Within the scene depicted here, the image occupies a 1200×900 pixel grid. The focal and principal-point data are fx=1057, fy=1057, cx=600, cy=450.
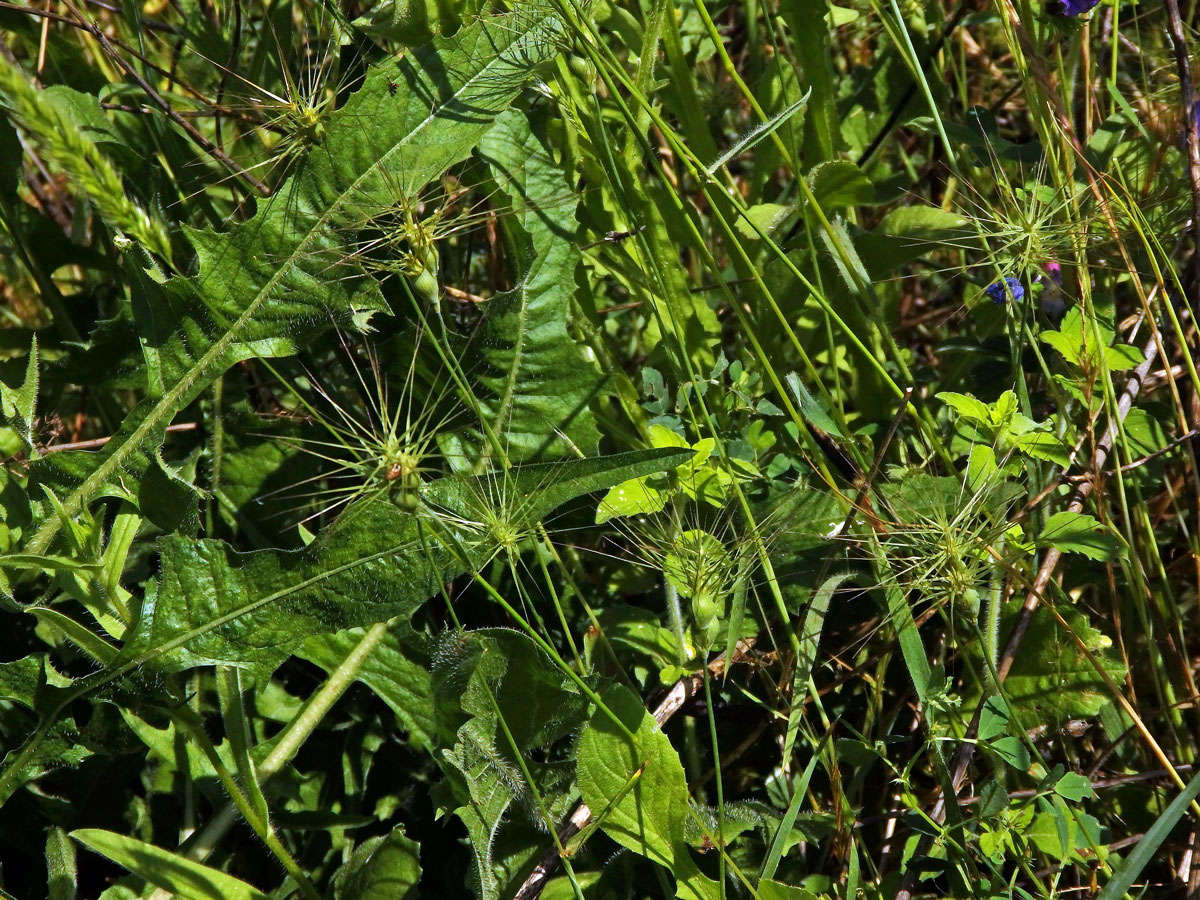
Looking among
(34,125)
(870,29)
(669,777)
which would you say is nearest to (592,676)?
(669,777)

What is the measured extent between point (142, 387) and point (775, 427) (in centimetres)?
90

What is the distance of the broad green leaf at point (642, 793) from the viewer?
1112 mm

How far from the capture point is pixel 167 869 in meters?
1.12

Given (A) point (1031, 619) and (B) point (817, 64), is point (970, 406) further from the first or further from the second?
(B) point (817, 64)

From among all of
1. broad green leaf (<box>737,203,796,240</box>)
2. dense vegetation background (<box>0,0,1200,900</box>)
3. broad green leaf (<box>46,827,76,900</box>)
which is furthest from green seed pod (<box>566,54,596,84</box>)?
broad green leaf (<box>46,827,76,900</box>)

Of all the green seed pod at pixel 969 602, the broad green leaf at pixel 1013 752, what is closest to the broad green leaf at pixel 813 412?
the green seed pod at pixel 969 602

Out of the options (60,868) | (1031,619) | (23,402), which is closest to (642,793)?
(1031,619)

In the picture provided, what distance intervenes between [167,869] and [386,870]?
229 millimetres

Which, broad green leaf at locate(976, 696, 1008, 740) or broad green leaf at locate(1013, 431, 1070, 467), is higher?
broad green leaf at locate(1013, 431, 1070, 467)

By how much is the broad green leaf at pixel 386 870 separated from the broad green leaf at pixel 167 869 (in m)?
0.10

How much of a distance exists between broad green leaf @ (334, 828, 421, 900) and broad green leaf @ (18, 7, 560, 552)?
55cm

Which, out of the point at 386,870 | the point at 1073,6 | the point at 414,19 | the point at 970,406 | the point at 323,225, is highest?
the point at 414,19

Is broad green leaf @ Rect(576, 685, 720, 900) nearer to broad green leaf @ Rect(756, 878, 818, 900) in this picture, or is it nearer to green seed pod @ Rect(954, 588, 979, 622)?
broad green leaf @ Rect(756, 878, 818, 900)

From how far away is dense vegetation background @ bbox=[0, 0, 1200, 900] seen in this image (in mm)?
1134
